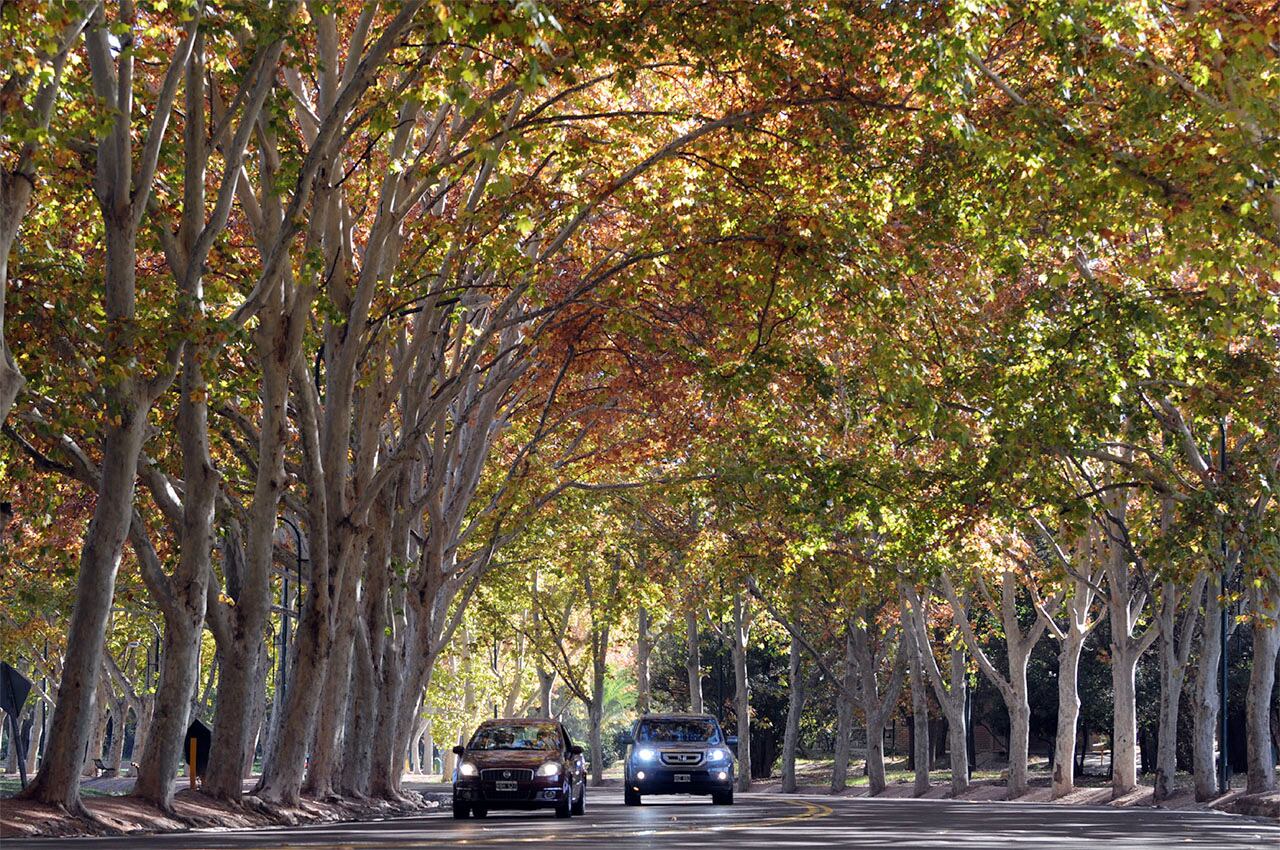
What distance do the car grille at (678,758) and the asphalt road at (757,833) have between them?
3.18m

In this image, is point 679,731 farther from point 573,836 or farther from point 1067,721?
point 573,836

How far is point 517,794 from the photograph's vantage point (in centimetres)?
2417

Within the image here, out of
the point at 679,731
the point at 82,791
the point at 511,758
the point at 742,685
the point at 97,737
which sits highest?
the point at 742,685

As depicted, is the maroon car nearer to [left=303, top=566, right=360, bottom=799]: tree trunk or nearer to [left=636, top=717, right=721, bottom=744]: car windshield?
[left=303, top=566, right=360, bottom=799]: tree trunk

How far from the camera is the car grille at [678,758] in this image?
2942 centimetres

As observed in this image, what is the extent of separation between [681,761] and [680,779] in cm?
31

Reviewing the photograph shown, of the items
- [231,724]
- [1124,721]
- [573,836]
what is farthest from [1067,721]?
[573,836]

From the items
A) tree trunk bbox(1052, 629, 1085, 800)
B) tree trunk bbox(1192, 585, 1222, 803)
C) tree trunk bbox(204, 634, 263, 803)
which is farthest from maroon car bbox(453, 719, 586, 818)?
tree trunk bbox(1052, 629, 1085, 800)

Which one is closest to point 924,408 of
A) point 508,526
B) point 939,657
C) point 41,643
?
point 508,526

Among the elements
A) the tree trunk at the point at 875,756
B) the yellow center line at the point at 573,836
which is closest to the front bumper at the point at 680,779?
the yellow center line at the point at 573,836

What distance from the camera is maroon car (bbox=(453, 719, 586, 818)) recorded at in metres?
24.1

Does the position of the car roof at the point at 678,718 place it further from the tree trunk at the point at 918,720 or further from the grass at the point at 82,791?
the tree trunk at the point at 918,720

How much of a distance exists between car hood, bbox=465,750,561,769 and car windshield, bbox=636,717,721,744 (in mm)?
5350

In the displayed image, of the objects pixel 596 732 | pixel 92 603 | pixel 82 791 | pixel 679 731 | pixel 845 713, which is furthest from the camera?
pixel 596 732
